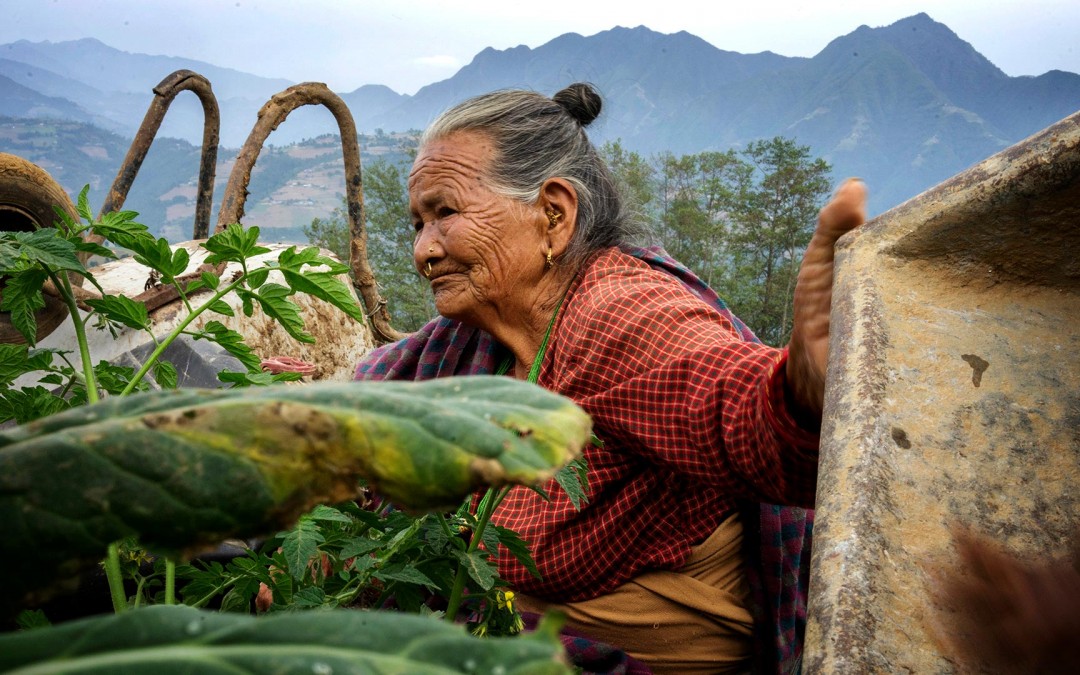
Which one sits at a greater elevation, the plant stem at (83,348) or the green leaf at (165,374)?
the plant stem at (83,348)

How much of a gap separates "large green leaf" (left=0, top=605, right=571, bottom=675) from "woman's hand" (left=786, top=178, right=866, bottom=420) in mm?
1199

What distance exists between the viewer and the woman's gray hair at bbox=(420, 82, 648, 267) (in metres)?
2.44

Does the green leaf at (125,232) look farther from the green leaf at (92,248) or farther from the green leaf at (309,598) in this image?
the green leaf at (309,598)

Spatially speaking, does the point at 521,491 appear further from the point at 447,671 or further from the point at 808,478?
the point at 447,671

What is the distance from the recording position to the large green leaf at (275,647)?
0.34 m

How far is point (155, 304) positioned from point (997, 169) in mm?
2830

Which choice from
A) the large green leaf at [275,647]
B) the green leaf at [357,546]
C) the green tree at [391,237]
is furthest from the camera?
the green tree at [391,237]

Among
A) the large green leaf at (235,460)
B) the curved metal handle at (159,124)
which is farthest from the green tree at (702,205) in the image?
the large green leaf at (235,460)

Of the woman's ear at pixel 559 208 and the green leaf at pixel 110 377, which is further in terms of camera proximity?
the woman's ear at pixel 559 208

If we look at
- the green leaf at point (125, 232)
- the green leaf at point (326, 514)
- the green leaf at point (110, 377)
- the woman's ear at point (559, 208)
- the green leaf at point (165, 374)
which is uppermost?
the woman's ear at point (559, 208)

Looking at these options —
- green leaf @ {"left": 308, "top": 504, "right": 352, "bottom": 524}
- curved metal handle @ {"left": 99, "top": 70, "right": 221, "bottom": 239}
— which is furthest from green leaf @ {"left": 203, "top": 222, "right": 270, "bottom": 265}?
curved metal handle @ {"left": 99, "top": 70, "right": 221, "bottom": 239}

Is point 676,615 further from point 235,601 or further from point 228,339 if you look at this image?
point 228,339

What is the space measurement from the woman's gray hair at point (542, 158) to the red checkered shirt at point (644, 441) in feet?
1.30

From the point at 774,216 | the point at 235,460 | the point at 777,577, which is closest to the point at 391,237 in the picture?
the point at 774,216
